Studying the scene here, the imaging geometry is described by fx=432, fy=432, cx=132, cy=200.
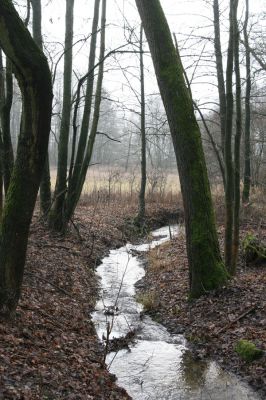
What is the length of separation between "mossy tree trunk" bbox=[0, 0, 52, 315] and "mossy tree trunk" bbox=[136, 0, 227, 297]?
3423mm

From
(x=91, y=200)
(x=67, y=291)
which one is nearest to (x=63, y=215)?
(x=67, y=291)

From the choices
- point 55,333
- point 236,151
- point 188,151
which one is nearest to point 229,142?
point 236,151

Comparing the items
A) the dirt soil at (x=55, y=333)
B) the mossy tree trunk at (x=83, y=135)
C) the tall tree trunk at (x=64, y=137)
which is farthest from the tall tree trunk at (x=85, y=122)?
the dirt soil at (x=55, y=333)

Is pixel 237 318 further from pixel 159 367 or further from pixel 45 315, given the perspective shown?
pixel 45 315

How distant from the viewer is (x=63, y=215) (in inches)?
485

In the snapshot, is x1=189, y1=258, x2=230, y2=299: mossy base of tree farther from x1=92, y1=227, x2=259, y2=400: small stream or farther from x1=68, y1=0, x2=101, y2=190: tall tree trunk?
x1=68, y1=0, x2=101, y2=190: tall tree trunk

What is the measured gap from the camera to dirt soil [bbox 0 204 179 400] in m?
4.45

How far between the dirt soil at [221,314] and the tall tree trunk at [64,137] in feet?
11.5

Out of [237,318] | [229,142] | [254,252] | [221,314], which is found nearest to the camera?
[237,318]

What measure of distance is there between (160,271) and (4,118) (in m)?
5.26

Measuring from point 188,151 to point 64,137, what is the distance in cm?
588

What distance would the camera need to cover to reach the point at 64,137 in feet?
42.6

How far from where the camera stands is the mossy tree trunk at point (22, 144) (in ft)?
16.3

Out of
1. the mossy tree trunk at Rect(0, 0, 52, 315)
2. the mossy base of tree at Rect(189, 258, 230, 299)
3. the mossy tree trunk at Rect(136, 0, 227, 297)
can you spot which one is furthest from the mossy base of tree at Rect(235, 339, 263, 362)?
the mossy tree trunk at Rect(0, 0, 52, 315)
